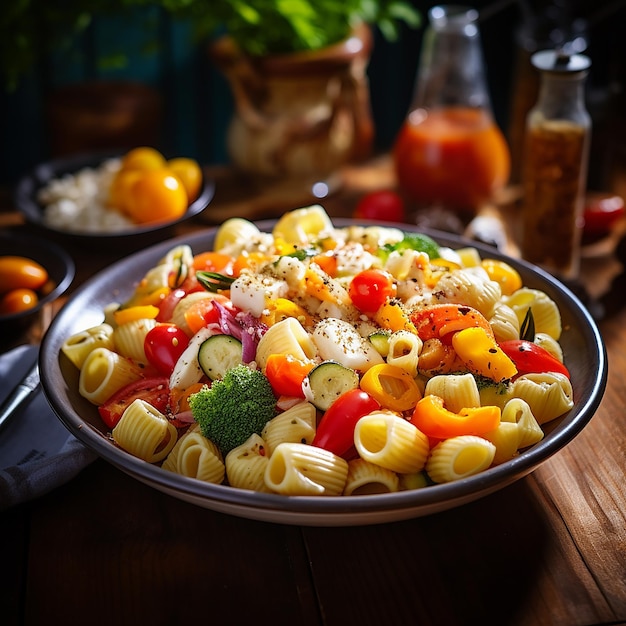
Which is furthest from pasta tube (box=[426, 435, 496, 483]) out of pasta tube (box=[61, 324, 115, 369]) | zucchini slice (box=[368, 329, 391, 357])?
pasta tube (box=[61, 324, 115, 369])

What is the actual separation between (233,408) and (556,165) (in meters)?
1.58

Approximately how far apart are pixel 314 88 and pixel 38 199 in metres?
1.18

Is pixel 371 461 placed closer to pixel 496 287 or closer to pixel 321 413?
pixel 321 413

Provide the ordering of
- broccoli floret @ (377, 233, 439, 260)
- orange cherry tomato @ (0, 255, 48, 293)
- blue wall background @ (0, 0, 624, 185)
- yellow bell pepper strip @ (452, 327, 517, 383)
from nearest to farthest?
1. yellow bell pepper strip @ (452, 327, 517, 383)
2. broccoli floret @ (377, 233, 439, 260)
3. orange cherry tomato @ (0, 255, 48, 293)
4. blue wall background @ (0, 0, 624, 185)

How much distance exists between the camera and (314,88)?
3307 millimetres

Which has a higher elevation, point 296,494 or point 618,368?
point 296,494

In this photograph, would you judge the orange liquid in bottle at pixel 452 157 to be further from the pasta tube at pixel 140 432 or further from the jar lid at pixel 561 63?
the pasta tube at pixel 140 432

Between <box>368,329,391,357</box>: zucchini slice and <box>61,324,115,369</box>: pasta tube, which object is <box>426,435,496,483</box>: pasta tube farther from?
<box>61,324,115,369</box>: pasta tube

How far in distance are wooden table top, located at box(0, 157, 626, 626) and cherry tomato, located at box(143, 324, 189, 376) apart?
0.91 ft

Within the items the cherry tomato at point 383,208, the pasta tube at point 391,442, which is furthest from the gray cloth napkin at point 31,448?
the cherry tomato at point 383,208

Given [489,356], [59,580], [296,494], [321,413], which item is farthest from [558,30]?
[59,580]

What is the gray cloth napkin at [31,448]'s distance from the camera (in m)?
1.80

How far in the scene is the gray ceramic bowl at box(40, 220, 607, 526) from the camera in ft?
4.84

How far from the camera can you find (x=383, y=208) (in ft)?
10.4
